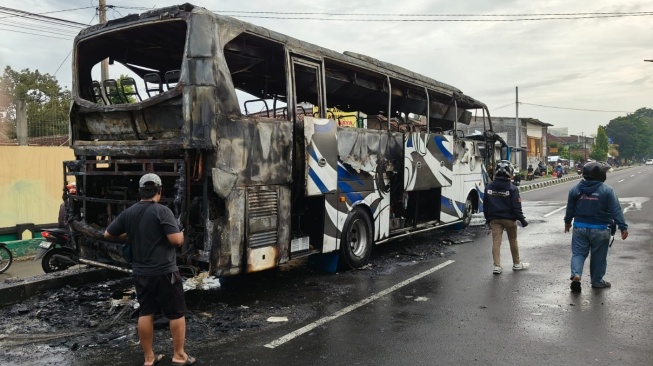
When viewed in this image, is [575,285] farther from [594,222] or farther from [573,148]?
[573,148]

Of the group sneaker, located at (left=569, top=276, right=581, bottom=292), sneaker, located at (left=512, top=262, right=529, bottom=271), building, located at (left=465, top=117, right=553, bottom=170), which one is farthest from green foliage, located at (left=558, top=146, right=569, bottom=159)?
sneaker, located at (left=569, top=276, right=581, bottom=292)

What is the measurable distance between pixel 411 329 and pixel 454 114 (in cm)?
701

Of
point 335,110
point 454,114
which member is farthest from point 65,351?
point 454,114

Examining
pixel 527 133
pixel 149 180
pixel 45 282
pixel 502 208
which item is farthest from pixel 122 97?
pixel 527 133

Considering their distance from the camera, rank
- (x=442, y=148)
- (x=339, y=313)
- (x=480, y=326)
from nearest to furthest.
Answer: (x=480, y=326)
(x=339, y=313)
(x=442, y=148)

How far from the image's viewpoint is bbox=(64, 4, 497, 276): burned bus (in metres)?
5.37

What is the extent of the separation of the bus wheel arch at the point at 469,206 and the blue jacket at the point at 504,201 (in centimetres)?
407

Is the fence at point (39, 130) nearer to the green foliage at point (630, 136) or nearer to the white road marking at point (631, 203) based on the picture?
the white road marking at point (631, 203)

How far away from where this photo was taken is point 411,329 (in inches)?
196

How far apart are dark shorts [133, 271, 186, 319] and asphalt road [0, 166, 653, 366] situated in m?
0.50

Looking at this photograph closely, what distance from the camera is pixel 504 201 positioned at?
7477 mm

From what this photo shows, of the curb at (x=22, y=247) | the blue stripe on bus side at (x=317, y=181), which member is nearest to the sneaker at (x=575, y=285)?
the blue stripe on bus side at (x=317, y=181)

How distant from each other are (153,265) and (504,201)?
532 cm

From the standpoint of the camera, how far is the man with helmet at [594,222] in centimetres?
630
